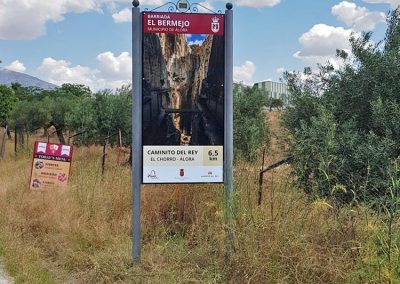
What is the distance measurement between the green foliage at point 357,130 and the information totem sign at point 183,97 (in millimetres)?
1030

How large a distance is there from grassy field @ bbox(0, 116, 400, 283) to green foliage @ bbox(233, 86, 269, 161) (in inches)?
173

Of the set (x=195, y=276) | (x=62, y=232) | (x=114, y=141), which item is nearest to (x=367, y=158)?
(x=195, y=276)

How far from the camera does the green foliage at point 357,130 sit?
18.0ft

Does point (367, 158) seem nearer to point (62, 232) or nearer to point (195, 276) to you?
point (195, 276)

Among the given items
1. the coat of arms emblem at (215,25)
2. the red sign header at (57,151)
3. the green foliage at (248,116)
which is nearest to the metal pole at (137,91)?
the coat of arms emblem at (215,25)

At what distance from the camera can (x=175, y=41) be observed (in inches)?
223

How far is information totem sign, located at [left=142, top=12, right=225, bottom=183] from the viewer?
562 cm

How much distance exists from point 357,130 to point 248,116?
796 centimetres

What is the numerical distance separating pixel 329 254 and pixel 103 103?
15364 mm

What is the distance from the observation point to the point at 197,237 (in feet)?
19.8

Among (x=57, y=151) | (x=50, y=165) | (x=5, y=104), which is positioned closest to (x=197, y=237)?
(x=50, y=165)

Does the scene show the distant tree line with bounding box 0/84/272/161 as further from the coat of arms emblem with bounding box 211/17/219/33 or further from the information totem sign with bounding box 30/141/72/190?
the information totem sign with bounding box 30/141/72/190

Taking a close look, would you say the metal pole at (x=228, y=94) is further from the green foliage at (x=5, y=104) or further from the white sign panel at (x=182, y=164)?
the green foliage at (x=5, y=104)

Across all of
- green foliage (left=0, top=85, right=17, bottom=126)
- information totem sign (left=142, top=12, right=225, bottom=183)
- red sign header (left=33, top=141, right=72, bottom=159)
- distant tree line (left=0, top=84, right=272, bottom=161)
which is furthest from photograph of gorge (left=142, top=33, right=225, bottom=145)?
green foliage (left=0, top=85, right=17, bottom=126)
